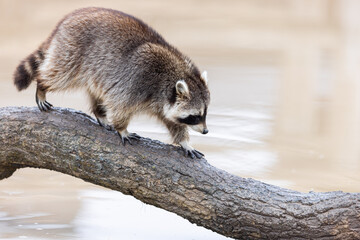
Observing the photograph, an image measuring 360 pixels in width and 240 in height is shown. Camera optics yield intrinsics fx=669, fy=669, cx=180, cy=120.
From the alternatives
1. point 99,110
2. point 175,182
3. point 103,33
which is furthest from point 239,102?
point 175,182

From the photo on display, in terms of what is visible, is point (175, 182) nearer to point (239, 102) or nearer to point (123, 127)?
point (123, 127)

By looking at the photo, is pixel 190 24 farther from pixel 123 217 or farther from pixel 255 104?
pixel 123 217

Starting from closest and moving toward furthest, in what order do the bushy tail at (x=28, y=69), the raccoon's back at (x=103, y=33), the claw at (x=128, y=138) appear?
1. the claw at (x=128, y=138)
2. the raccoon's back at (x=103, y=33)
3. the bushy tail at (x=28, y=69)

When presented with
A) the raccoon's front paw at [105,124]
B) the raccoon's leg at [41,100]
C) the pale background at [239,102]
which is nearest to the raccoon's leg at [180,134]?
the raccoon's front paw at [105,124]

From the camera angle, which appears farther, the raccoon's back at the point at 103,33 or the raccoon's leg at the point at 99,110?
the raccoon's leg at the point at 99,110

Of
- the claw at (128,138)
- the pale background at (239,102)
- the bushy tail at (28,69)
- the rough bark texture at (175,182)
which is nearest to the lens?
the rough bark texture at (175,182)

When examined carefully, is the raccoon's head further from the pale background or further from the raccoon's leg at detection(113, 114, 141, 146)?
the pale background

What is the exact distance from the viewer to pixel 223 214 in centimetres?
453

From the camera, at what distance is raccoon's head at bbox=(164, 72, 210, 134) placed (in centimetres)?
489

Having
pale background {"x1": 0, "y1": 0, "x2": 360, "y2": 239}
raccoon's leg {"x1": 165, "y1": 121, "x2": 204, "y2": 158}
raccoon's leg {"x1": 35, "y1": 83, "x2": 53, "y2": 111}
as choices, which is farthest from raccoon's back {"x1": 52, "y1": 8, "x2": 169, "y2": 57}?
pale background {"x1": 0, "y1": 0, "x2": 360, "y2": 239}

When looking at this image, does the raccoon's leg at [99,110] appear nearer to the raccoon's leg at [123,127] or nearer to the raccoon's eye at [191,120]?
the raccoon's leg at [123,127]

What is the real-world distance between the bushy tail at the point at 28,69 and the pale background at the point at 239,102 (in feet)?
3.82

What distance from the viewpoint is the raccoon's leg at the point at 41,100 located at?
5.04 metres

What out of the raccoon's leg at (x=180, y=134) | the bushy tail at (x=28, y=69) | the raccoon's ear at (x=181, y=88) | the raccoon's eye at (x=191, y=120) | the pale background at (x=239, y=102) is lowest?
the pale background at (x=239, y=102)
